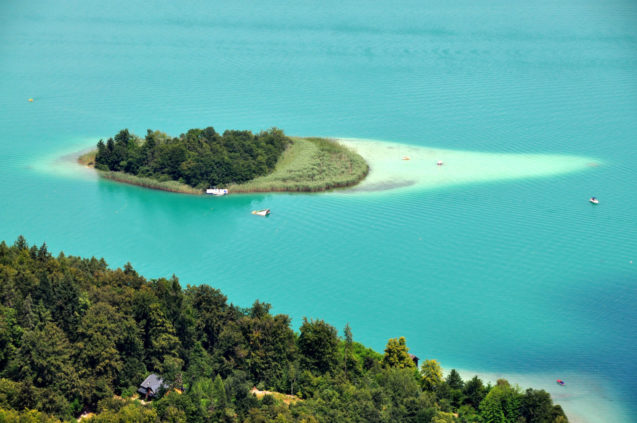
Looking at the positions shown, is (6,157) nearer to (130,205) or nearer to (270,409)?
(130,205)

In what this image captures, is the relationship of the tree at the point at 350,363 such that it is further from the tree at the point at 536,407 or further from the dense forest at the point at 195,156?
the dense forest at the point at 195,156

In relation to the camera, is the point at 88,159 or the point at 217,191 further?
the point at 88,159

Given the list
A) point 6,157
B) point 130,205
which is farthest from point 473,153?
point 6,157

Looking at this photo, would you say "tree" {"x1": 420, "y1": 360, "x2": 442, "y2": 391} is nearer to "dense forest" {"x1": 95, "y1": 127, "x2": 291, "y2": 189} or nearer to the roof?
the roof

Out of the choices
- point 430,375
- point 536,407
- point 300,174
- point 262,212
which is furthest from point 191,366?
point 300,174

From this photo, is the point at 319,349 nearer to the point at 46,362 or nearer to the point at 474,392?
the point at 474,392

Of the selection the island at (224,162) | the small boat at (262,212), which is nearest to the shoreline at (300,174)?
the island at (224,162)
